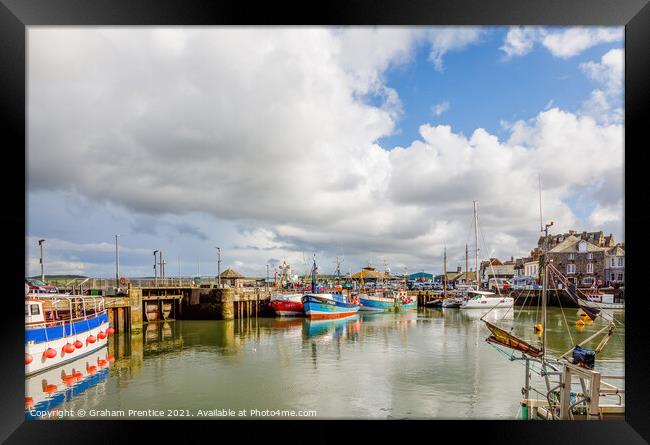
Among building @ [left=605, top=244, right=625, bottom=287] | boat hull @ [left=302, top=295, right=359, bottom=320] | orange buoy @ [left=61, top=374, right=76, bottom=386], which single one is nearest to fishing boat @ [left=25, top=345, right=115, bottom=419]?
orange buoy @ [left=61, top=374, right=76, bottom=386]

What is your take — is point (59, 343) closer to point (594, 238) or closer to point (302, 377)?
point (302, 377)

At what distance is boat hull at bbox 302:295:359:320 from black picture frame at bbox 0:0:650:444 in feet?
54.5

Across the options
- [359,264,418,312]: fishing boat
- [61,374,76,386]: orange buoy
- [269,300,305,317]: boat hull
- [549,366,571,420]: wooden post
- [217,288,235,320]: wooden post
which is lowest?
[359,264,418,312]: fishing boat

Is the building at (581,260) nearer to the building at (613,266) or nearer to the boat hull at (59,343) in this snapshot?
the building at (613,266)

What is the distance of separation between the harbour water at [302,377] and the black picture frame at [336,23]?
1.75 ft

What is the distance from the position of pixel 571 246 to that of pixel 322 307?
16676 millimetres

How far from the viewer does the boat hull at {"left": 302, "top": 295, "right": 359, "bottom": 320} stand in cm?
1969

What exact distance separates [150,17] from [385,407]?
5951 mm

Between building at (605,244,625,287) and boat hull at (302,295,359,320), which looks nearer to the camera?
boat hull at (302,295,359,320)

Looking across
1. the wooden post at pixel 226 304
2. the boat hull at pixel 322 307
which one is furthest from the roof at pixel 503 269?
the wooden post at pixel 226 304

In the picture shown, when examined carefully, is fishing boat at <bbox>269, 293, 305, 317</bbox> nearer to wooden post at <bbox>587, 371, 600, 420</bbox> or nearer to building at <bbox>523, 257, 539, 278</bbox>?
wooden post at <bbox>587, 371, 600, 420</bbox>

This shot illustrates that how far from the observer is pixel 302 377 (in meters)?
8.23

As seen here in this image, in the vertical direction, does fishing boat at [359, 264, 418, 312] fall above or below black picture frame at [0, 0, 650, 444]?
below

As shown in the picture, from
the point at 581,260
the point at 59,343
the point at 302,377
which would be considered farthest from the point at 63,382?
the point at 581,260
